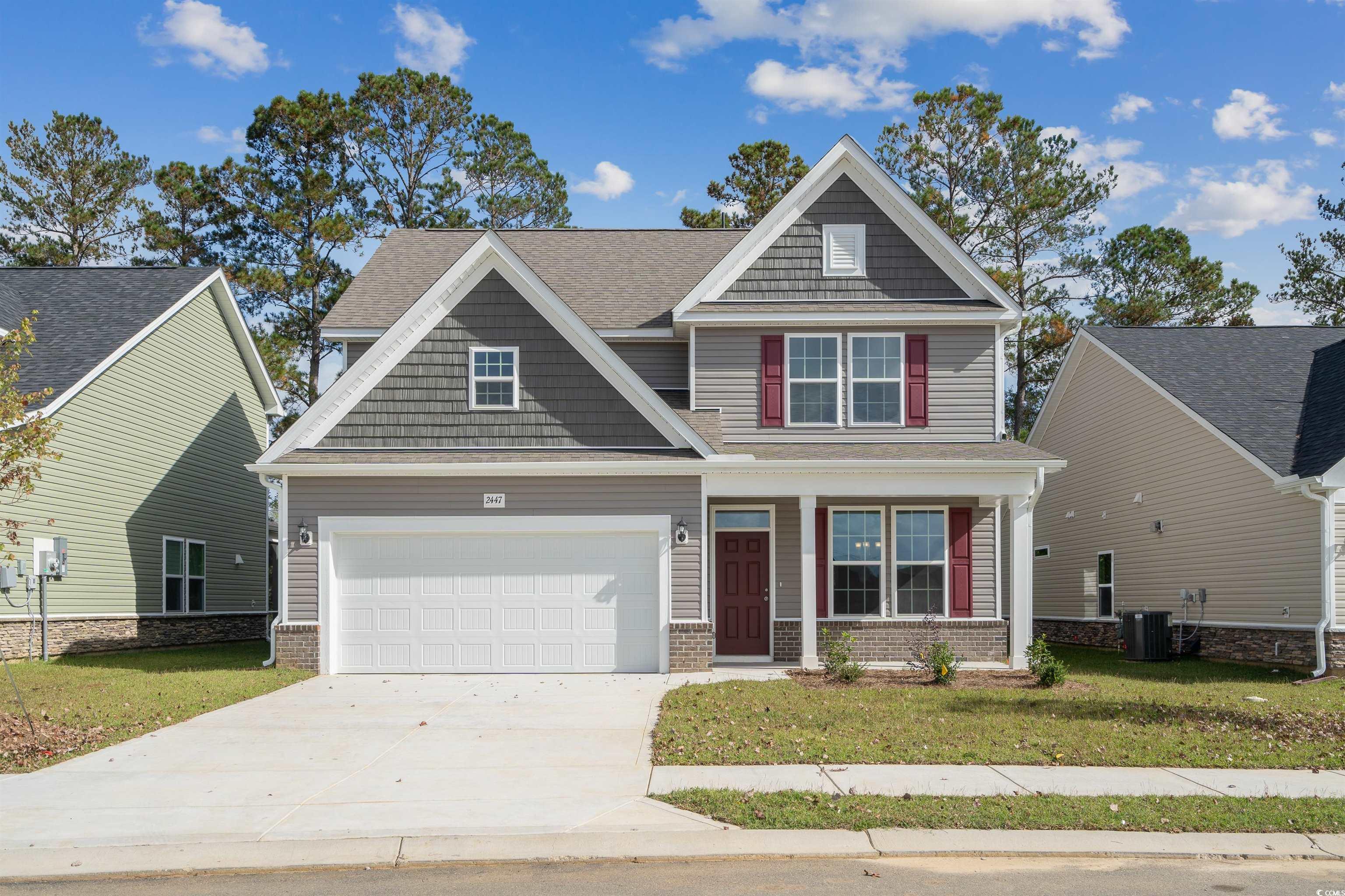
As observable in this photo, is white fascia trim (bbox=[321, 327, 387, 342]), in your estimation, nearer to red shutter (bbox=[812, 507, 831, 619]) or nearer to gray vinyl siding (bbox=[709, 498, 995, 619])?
gray vinyl siding (bbox=[709, 498, 995, 619])

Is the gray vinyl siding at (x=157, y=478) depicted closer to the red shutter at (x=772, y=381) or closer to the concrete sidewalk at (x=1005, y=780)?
the red shutter at (x=772, y=381)

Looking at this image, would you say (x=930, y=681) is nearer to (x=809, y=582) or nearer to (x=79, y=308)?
(x=809, y=582)

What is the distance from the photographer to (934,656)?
49.8ft

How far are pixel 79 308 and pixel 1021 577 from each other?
18298 millimetres

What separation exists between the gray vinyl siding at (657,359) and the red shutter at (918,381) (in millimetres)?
3910

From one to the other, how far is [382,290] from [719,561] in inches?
319

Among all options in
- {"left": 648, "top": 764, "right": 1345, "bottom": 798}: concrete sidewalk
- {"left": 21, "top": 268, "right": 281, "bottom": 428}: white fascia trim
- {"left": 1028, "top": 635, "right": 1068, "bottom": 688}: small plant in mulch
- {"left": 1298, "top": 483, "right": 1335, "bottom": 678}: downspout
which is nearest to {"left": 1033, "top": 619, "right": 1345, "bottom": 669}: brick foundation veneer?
{"left": 1298, "top": 483, "right": 1335, "bottom": 678}: downspout

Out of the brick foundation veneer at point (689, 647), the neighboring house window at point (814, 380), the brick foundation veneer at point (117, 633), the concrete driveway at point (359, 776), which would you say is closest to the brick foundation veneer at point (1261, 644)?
the neighboring house window at point (814, 380)

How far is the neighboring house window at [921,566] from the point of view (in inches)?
717

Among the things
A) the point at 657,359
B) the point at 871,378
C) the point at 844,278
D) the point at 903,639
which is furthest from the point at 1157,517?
the point at 657,359

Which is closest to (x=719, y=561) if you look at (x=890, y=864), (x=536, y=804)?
(x=536, y=804)

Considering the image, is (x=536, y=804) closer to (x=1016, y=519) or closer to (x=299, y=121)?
(x=1016, y=519)

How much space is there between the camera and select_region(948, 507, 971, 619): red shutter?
59.5 ft

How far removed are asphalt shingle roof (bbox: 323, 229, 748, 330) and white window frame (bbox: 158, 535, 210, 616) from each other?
21.3ft
